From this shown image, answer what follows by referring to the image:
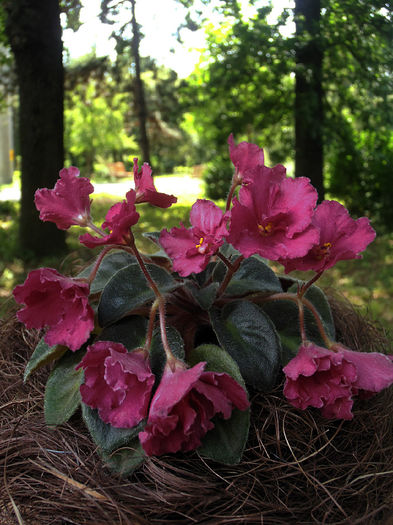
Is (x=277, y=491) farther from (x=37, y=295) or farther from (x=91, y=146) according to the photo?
(x=91, y=146)

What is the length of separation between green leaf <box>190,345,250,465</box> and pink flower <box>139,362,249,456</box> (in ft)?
0.08

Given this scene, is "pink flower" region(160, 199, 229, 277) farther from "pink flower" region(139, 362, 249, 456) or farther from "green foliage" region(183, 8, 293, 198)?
"green foliage" region(183, 8, 293, 198)

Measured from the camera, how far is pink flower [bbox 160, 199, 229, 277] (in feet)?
2.29

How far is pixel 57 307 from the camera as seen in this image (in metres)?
0.76

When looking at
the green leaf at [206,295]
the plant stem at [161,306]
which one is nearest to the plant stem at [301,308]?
the green leaf at [206,295]

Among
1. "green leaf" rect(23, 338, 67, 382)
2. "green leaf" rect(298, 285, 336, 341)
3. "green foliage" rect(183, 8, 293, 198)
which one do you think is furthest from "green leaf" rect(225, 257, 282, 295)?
"green foliage" rect(183, 8, 293, 198)

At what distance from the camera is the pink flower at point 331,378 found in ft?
2.35

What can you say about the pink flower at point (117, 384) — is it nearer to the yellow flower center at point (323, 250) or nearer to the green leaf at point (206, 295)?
the green leaf at point (206, 295)

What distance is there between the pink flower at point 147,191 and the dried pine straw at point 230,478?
1.20 feet

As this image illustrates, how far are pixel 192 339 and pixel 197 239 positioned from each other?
0.24 metres

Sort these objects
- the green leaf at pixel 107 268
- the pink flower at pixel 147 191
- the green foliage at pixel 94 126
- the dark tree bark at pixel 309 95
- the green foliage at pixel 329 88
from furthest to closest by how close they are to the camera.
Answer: the green foliage at pixel 94 126
the green foliage at pixel 329 88
the dark tree bark at pixel 309 95
the green leaf at pixel 107 268
the pink flower at pixel 147 191

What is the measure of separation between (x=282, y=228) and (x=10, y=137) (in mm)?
7451

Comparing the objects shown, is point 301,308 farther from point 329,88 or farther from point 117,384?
point 329,88

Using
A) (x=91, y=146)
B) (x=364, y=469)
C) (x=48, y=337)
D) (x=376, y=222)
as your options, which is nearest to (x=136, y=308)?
(x=48, y=337)
